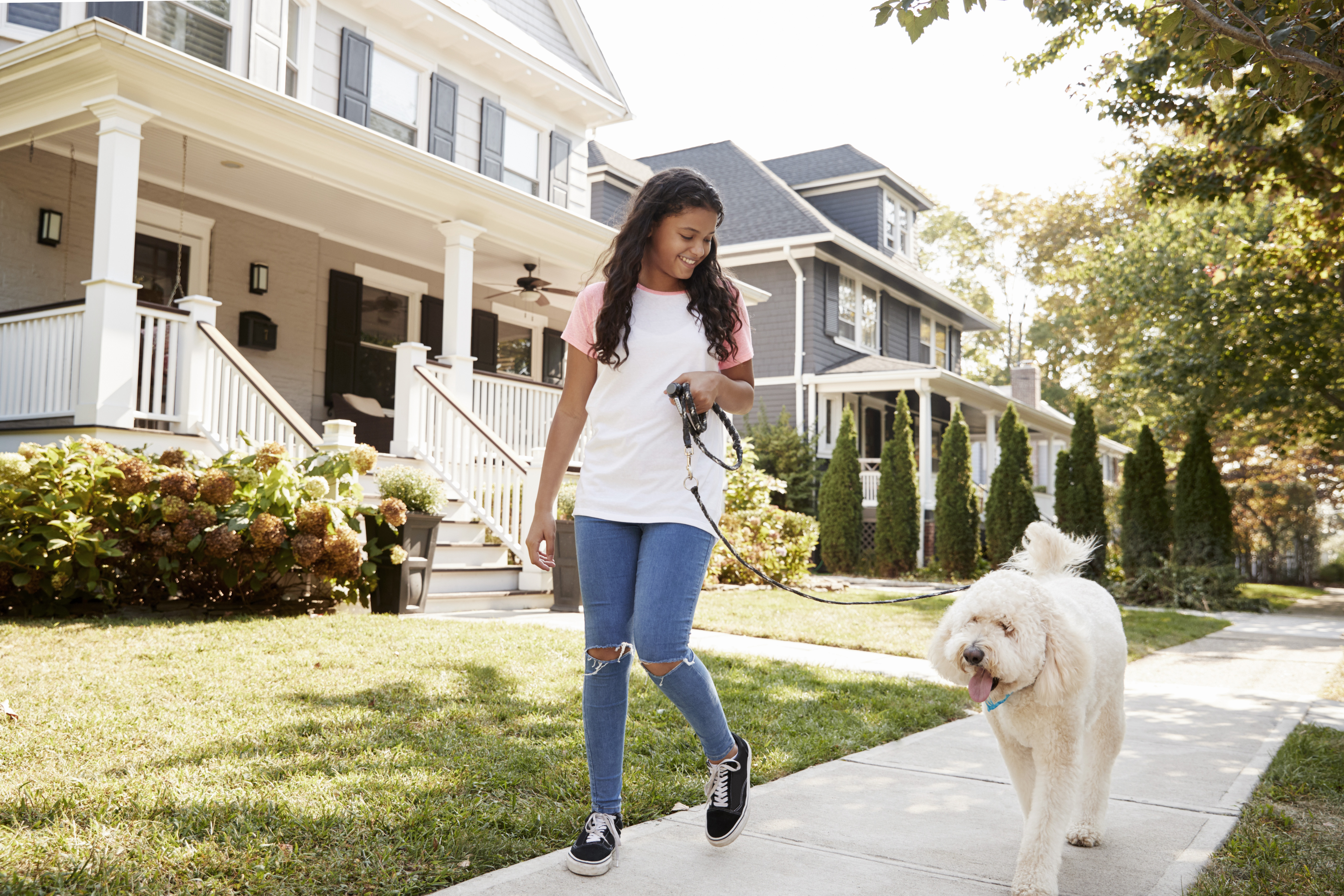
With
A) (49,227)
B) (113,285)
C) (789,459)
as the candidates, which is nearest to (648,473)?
→ (113,285)

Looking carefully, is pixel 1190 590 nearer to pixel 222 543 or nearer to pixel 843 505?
pixel 843 505

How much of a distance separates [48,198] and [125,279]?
2532 mm

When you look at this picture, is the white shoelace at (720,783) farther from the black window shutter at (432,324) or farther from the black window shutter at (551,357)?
the black window shutter at (551,357)

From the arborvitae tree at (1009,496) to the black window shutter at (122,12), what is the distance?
1329cm

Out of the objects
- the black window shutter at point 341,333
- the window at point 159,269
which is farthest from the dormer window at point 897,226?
the window at point 159,269

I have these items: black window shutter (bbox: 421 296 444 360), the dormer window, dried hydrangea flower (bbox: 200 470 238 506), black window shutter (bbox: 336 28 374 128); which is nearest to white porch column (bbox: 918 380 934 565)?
the dormer window

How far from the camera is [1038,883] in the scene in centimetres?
244

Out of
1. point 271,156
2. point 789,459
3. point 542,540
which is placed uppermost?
point 271,156

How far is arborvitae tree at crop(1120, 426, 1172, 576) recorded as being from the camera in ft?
45.0

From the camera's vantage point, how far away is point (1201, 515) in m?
13.4

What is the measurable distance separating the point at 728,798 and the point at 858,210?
21.1m

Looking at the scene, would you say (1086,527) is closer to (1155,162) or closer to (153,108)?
(1155,162)

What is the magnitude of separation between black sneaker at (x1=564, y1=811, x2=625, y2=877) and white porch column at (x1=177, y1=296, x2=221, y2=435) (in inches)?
247

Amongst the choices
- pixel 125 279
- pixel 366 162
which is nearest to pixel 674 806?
pixel 125 279
